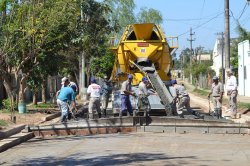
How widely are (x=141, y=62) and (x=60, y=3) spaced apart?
537 centimetres

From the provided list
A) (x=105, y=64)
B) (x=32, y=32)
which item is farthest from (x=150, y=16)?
(x=32, y=32)

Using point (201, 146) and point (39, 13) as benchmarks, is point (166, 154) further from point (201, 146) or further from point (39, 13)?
point (39, 13)

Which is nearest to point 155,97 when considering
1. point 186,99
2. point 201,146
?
point 186,99

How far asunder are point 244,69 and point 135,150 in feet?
108

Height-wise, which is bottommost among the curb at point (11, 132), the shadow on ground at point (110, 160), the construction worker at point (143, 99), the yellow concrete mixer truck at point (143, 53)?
the shadow on ground at point (110, 160)

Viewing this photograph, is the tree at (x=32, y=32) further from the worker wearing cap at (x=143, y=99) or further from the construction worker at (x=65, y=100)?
the worker wearing cap at (x=143, y=99)

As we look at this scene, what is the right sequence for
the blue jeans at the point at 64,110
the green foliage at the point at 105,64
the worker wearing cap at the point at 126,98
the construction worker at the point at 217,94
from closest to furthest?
the blue jeans at the point at 64,110 < the worker wearing cap at the point at 126,98 < the construction worker at the point at 217,94 < the green foliage at the point at 105,64

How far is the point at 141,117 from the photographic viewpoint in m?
15.6

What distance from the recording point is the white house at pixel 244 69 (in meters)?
41.9

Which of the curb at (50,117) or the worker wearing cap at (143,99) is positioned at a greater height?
the worker wearing cap at (143,99)

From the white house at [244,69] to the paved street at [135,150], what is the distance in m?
28.0

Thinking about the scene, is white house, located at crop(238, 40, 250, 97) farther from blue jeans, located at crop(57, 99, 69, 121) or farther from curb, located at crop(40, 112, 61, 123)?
blue jeans, located at crop(57, 99, 69, 121)

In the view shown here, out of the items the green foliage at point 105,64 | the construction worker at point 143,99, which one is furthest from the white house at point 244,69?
the construction worker at point 143,99

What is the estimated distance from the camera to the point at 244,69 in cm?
4359
